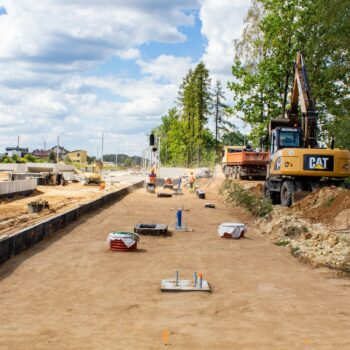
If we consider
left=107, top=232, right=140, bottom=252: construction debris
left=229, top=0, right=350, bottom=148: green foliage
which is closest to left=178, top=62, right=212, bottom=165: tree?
left=229, top=0, right=350, bottom=148: green foliage

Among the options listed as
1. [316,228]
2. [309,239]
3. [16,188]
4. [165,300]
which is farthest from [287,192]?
[16,188]

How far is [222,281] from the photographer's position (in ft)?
34.8

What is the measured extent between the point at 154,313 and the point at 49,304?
1755 mm

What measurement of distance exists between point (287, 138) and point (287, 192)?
2592mm

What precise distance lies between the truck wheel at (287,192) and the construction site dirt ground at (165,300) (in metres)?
7.08

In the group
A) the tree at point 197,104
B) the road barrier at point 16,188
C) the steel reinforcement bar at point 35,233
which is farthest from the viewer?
the tree at point 197,104

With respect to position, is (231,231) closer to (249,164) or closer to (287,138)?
(287,138)

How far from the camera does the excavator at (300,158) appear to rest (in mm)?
21391

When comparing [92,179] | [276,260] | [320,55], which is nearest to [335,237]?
[276,260]

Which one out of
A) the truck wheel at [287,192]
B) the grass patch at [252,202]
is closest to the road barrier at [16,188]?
the grass patch at [252,202]

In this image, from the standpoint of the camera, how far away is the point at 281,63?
40688 millimetres

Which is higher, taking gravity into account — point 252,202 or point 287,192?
point 287,192

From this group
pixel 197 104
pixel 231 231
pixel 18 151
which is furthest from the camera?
pixel 18 151

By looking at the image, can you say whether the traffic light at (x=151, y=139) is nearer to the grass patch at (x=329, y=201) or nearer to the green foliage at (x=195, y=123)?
the grass patch at (x=329, y=201)
